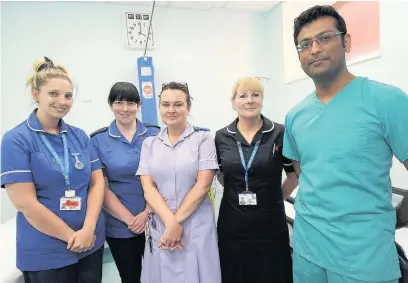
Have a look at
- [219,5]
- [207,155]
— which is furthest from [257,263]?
[219,5]

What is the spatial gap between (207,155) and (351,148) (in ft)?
2.28

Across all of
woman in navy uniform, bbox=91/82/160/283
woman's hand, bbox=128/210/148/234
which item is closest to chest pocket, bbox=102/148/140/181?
woman in navy uniform, bbox=91/82/160/283

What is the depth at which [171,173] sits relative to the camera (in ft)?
4.69

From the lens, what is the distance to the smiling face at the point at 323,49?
40.5 inches

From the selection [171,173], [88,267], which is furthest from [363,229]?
[88,267]

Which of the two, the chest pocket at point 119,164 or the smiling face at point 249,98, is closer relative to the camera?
the smiling face at point 249,98

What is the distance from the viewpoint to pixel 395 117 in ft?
3.09

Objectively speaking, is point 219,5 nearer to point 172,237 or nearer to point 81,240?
point 172,237

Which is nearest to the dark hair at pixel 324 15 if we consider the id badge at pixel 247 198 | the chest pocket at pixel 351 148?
the chest pocket at pixel 351 148

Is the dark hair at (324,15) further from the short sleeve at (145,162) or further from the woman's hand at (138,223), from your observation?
the woman's hand at (138,223)

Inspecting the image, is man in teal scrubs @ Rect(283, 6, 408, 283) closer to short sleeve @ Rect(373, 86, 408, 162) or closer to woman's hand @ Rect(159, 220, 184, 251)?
short sleeve @ Rect(373, 86, 408, 162)

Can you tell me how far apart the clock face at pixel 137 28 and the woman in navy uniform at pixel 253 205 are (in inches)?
88.1

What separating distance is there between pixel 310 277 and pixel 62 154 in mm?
1223

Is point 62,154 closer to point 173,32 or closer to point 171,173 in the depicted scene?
point 171,173
